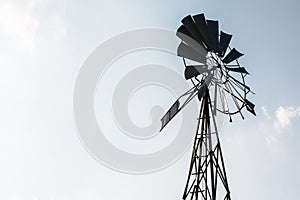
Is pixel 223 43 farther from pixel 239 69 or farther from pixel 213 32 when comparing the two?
pixel 239 69

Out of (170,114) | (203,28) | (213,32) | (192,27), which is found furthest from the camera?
(213,32)

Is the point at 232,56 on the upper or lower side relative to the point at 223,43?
lower

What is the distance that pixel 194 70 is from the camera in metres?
10.5

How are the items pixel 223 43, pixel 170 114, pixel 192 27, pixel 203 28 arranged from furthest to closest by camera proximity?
pixel 223 43, pixel 203 28, pixel 192 27, pixel 170 114

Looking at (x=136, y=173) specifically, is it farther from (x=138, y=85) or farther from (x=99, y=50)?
(x=99, y=50)

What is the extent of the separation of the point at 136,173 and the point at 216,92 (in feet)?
11.3

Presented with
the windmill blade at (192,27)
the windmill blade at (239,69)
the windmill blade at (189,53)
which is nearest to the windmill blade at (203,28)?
the windmill blade at (192,27)

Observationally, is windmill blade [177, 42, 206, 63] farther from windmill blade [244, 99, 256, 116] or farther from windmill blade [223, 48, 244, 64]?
windmill blade [244, 99, 256, 116]

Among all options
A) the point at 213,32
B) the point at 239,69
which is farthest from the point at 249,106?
the point at 213,32

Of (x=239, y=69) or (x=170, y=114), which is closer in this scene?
(x=170, y=114)

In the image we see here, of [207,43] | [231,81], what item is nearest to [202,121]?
[231,81]

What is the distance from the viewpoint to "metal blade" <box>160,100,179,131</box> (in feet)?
34.2

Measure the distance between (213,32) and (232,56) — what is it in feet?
3.08

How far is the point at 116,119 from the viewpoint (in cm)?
1120
